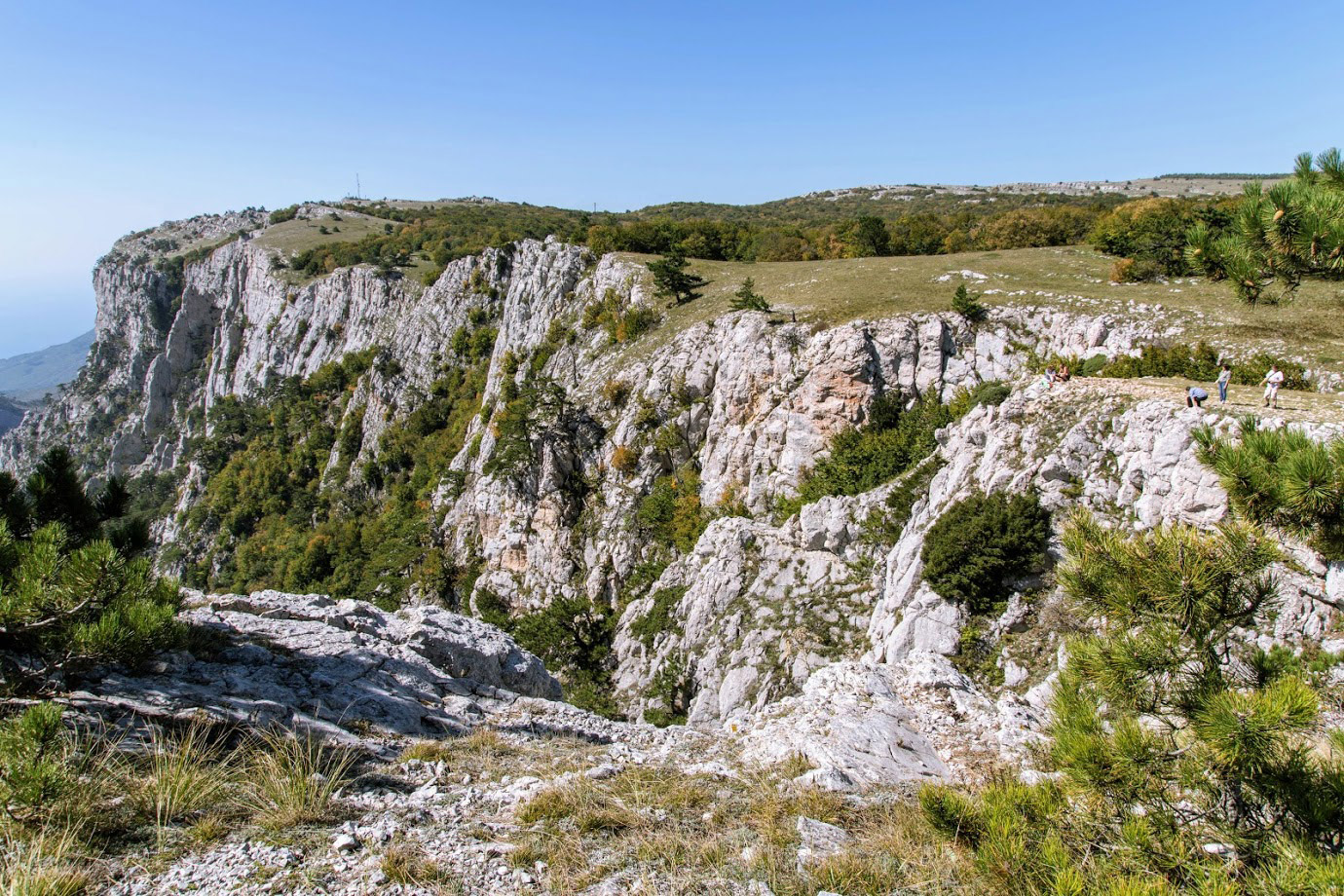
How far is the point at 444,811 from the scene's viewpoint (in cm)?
522

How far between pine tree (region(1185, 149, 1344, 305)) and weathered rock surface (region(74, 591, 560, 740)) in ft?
31.3

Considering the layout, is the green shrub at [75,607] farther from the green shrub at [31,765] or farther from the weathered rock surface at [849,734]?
the weathered rock surface at [849,734]

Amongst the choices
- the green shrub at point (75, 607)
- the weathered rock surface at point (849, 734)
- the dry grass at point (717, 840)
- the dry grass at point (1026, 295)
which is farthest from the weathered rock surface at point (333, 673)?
the dry grass at point (1026, 295)

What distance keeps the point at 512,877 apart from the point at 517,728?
13.2 feet

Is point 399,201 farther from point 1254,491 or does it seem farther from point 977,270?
point 1254,491

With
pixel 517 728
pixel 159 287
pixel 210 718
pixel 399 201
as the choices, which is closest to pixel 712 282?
pixel 517 728

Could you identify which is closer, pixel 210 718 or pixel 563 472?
pixel 210 718

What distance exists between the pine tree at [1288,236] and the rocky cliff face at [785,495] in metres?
4.06

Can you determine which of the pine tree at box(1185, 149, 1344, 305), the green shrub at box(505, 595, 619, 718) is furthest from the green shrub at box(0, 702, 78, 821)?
the green shrub at box(505, 595, 619, 718)

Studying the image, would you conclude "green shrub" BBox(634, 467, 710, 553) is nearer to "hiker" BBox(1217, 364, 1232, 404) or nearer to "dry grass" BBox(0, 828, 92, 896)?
"hiker" BBox(1217, 364, 1232, 404)

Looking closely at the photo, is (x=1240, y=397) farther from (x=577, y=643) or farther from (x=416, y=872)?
(x=577, y=643)

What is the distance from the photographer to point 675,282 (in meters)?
29.3

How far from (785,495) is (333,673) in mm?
15190

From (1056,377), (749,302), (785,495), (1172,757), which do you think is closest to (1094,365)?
(1056,377)
